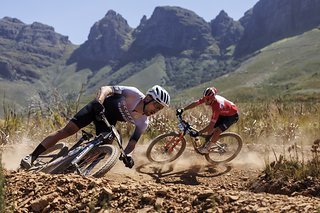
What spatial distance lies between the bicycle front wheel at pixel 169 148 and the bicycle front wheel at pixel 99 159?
327 cm

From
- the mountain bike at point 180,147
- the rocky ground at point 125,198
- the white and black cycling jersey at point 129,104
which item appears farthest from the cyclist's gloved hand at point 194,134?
the rocky ground at point 125,198

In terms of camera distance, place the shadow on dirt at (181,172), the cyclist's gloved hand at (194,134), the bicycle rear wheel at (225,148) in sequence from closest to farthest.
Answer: the shadow on dirt at (181,172) → the cyclist's gloved hand at (194,134) → the bicycle rear wheel at (225,148)

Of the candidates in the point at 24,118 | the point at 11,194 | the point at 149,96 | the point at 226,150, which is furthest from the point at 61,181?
the point at 24,118

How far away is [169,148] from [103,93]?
321 centimetres

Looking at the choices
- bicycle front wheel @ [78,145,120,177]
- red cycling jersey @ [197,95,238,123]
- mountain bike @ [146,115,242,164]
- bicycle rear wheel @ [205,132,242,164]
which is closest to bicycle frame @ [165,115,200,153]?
mountain bike @ [146,115,242,164]

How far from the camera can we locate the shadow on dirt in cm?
898

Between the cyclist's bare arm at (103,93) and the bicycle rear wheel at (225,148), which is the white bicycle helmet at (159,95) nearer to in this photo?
the cyclist's bare arm at (103,93)

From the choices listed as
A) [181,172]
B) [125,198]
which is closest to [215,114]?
[181,172]

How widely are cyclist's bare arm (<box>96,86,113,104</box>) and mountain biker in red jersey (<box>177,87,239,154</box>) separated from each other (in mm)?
2633

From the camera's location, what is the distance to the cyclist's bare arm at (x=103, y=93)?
7045mm

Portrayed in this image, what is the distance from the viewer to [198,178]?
9125mm

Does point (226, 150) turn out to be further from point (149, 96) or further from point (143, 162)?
point (149, 96)

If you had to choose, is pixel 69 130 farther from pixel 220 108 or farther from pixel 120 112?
pixel 220 108

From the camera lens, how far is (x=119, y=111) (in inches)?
297
